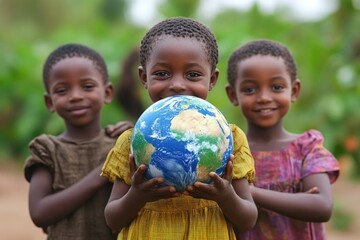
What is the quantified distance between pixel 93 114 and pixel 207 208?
108 centimetres

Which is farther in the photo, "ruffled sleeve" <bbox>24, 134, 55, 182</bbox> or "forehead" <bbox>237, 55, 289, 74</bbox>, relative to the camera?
"forehead" <bbox>237, 55, 289, 74</bbox>

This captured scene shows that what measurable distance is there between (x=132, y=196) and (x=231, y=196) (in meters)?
0.43

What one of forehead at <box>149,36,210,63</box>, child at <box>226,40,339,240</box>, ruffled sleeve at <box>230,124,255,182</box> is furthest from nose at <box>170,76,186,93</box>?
child at <box>226,40,339,240</box>

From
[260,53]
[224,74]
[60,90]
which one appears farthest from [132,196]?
[224,74]

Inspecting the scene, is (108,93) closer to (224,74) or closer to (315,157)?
(315,157)

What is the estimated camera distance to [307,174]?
11.7ft

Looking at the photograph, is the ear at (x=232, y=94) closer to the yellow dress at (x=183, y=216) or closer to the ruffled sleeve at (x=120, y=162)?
the yellow dress at (x=183, y=216)

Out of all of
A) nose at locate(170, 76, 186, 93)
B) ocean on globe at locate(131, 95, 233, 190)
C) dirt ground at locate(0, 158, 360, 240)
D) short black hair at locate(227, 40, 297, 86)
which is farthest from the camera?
dirt ground at locate(0, 158, 360, 240)

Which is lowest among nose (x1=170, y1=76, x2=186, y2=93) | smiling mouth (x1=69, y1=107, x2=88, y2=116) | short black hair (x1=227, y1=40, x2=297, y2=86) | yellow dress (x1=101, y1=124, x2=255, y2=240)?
yellow dress (x1=101, y1=124, x2=255, y2=240)

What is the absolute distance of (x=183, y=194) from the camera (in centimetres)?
284

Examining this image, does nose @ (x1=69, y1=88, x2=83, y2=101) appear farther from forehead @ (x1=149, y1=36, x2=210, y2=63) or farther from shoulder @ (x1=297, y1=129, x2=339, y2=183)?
shoulder @ (x1=297, y1=129, x2=339, y2=183)

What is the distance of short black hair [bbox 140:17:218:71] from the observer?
2953mm

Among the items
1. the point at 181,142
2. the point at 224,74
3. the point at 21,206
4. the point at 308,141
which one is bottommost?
the point at 181,142

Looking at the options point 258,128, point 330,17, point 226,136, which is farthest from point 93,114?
point 330,17
